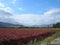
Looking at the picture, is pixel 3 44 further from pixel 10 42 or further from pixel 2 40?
pixel 10 42

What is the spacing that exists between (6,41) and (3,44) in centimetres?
55

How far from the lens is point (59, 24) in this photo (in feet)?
404

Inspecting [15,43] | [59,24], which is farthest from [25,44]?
[59,24]

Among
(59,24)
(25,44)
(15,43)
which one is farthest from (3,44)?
(59,24)

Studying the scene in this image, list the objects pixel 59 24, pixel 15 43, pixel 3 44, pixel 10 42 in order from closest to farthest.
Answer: pixel 3 44 < pixel 10 42 < pixel 15 43 < pixel 59 24

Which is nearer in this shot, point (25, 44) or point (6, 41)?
point (6, 41)

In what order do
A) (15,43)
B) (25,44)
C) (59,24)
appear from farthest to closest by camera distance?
(59,24) → (25,44) → (15,43)

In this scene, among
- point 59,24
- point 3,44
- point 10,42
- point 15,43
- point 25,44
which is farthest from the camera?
point 59,24

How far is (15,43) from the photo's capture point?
13.7 meters

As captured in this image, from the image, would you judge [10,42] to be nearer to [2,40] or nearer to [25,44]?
[2,40]

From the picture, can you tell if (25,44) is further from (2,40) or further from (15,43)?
(2,40)

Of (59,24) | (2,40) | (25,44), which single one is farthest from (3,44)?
(59,24)

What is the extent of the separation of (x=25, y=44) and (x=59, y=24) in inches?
4236

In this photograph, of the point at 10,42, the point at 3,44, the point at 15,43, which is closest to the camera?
the point at 3,44
